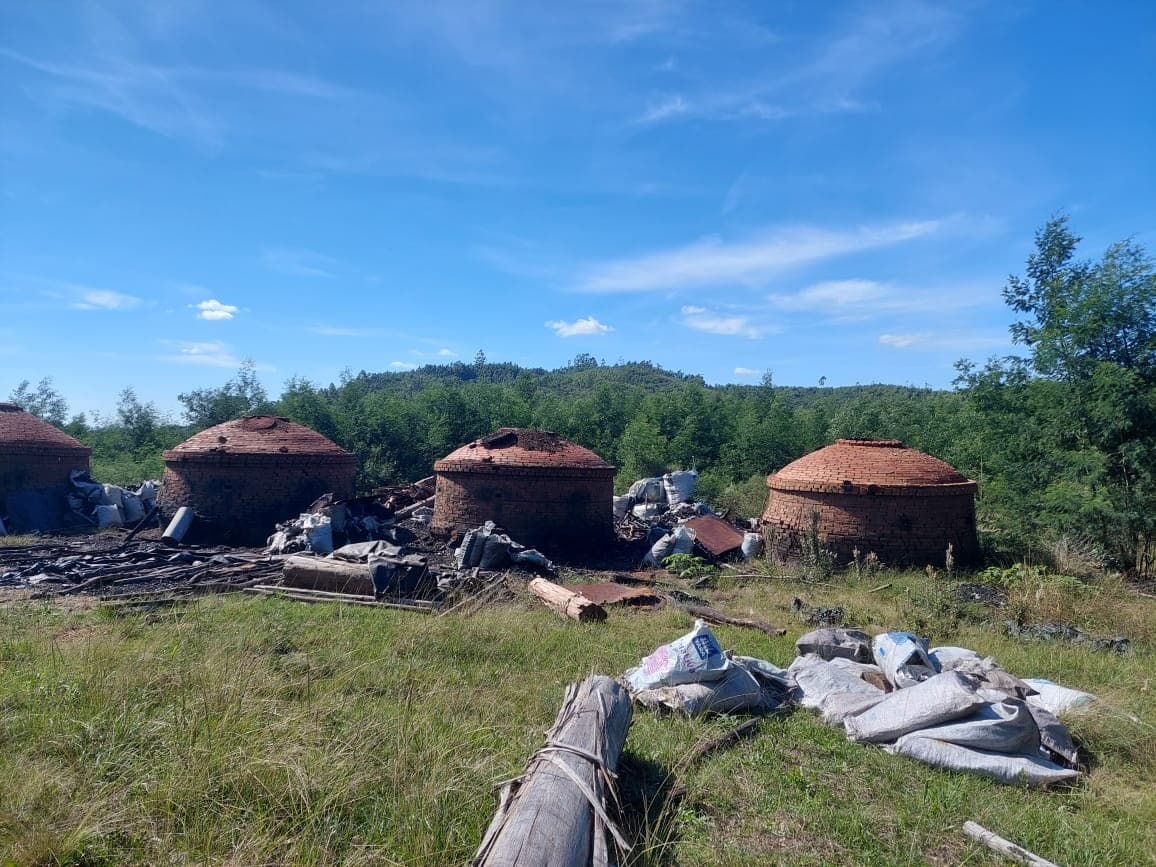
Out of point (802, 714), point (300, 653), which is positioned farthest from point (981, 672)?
point (300, 653)

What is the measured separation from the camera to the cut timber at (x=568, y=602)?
744 centimetres

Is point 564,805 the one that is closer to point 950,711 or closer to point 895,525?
point 950,711

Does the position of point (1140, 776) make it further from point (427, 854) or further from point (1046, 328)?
point (1046, 328)

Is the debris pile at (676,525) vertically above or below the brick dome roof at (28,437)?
below

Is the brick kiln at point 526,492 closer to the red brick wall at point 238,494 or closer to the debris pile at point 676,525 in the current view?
the debris pile at point 676,525

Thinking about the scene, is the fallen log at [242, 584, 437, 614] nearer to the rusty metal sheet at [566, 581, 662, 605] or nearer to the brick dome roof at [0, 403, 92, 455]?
the rusty metal sheet at [566, 581, 662, 605]

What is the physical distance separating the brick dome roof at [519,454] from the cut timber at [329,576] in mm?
3726

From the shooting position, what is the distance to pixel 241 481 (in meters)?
12.9

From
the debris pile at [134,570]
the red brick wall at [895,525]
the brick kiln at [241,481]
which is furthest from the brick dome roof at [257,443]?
the red brick wall at [895,525]

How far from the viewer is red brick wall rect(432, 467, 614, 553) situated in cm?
1184

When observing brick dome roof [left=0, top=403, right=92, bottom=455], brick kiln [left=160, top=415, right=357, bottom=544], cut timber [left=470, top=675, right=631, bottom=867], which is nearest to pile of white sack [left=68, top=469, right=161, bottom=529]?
brick dome roof [left=0, top=403, right=92, bottom=455]

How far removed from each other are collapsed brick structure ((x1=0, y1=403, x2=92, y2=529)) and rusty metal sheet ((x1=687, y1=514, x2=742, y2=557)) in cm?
1413

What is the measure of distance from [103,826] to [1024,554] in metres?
12.0

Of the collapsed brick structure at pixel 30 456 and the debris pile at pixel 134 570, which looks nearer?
the debris pile at pixel 134 570
